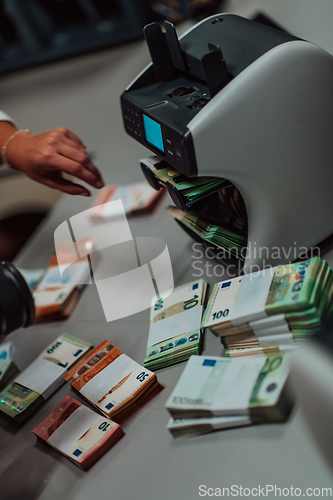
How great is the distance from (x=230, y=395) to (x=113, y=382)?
28 cm

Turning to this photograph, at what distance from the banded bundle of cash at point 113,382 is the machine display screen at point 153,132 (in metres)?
0.44

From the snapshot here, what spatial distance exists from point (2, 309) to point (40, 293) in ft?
1.65

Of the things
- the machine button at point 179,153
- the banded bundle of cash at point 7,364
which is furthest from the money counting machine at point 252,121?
the banded bundle of cash at point 7,364

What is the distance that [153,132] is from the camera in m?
0.90

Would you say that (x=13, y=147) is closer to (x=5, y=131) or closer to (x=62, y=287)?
(x=5, y=131)

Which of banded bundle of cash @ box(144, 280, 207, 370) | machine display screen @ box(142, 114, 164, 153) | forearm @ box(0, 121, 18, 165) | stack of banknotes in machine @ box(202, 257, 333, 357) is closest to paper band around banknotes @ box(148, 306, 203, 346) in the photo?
banded bundle of cash @ box(144, 280, 207, 370)

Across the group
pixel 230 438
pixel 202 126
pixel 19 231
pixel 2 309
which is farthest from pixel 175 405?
pixel 19 231

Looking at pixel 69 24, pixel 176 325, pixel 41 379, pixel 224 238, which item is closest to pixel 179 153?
pixel 224 238

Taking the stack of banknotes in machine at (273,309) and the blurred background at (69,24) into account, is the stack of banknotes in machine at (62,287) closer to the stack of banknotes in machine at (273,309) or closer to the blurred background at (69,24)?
the stack of banknotes in machine at (273,309)

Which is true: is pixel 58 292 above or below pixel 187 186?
below

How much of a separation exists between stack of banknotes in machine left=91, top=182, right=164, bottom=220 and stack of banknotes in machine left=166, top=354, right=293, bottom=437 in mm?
685

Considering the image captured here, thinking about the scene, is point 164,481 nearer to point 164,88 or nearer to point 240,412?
point 240,412

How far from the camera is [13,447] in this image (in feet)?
2.94

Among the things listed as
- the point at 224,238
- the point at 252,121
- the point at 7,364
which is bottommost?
the point at 7,364
